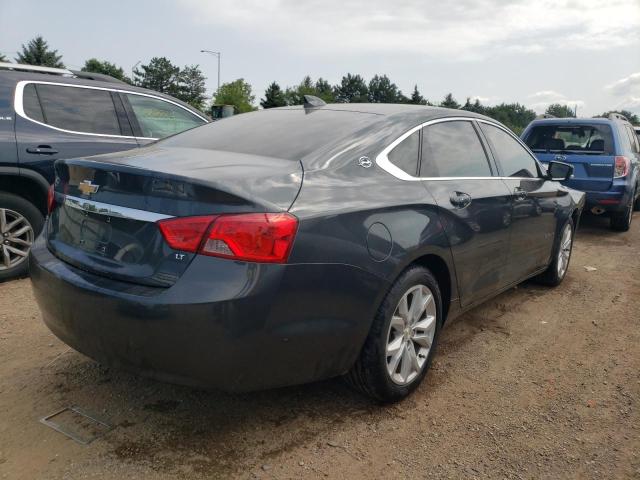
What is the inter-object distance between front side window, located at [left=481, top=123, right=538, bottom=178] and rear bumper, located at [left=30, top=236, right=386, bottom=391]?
79.4 inches

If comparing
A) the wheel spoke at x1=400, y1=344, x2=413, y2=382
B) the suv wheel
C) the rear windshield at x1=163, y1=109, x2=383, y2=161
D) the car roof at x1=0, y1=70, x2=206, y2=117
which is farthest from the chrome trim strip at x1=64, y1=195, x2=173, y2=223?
the car roof at x1=0, y1=70, x2=206, y2=117

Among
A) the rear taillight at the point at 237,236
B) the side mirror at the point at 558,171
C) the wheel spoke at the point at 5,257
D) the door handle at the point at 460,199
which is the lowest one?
the wheel spoke at the point at 5,257

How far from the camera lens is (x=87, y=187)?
2.53m

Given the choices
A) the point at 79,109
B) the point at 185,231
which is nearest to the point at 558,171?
the point at 185,231

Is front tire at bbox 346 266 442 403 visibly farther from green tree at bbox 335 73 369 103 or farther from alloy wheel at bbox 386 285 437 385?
green tree at bbox 335 73 369 103

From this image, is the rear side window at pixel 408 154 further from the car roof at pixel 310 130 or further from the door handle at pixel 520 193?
the door handle at pixel 520 193

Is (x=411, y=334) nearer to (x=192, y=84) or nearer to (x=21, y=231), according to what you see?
(x=21, y=231)

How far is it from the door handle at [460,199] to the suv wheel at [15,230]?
11.7ft

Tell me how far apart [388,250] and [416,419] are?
88cm

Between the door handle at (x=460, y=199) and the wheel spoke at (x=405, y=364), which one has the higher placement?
the door handle at (x=460, y=199)

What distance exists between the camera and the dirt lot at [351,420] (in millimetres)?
2387

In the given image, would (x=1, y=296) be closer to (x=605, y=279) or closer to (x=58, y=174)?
(x=58, y=174)

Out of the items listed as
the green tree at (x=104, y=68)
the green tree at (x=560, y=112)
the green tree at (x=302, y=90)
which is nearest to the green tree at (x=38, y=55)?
the green tree at (x=104, y=68)

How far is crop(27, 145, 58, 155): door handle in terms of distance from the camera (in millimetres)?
4750
